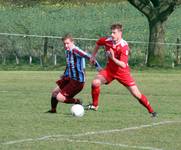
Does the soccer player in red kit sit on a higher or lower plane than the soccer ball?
higher

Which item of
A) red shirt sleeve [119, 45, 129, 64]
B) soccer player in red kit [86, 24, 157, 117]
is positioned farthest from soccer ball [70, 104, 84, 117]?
red shirt sleeve [119, 45, 129, 64]

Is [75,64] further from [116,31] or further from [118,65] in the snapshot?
[116,31]

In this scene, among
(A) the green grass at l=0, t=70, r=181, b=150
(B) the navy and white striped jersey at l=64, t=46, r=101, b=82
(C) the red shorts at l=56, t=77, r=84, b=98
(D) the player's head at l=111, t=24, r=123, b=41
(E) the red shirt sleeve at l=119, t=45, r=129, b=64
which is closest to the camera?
(A) the green grass at l=0, t=70, r=181, b=150

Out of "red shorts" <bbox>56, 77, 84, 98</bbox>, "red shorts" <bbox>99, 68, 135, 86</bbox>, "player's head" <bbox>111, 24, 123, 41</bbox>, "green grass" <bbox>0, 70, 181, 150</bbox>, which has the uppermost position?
"player's head" <bbox>111, 24, 123, 41</bbox>

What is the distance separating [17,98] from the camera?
1967 cm

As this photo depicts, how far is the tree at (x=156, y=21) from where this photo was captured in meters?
37.0

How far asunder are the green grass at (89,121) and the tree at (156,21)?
12768 mm

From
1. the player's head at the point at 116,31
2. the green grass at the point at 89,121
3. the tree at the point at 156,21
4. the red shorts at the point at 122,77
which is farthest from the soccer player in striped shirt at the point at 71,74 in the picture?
the tree at the point at 156,21

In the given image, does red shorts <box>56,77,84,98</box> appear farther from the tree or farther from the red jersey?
the tree

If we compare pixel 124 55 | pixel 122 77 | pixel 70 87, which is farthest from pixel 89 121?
pixel 70 87

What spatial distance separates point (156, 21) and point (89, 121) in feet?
77.9

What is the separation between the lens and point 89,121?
14164 millimetres

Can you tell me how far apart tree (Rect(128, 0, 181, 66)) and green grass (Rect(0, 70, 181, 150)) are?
1277cm

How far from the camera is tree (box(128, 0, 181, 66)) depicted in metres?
37.0
